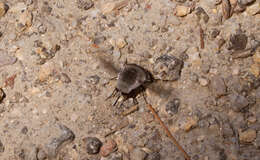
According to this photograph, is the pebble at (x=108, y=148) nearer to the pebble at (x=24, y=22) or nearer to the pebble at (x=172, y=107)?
the pebble at (x=172, y=107)

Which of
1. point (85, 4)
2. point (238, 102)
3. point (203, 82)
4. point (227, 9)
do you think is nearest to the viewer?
point (238, 102)

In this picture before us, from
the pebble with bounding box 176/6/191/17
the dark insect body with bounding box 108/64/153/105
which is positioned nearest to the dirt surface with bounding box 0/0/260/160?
the pebble with bounding box 176/6/191/17

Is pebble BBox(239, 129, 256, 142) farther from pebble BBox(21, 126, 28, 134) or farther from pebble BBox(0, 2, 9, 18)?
pebble BBox(0, 2, 9, 18)

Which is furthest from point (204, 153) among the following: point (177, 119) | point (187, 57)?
point (187, 57)

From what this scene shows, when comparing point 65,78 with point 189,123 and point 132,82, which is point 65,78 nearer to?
point 132,82

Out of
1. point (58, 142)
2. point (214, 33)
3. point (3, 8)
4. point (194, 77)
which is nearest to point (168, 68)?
point (194, 77)

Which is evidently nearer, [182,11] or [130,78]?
[130,78]
